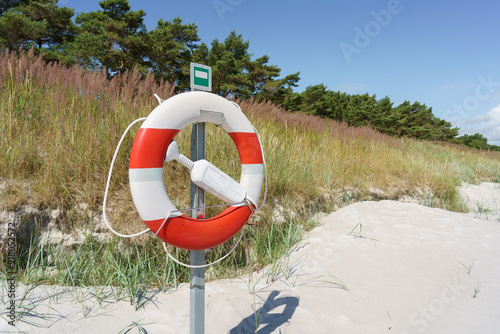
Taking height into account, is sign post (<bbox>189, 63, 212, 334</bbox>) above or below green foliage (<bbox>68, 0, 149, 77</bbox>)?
below

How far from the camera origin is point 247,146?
4.35 ft

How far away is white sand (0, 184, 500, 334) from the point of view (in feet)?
4.59

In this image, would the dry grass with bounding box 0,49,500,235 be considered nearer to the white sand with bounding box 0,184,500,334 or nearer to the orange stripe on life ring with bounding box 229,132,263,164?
the white sand with bounding box 0,184,500,334

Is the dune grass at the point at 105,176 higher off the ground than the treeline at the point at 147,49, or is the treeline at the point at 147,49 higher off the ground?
the treeline at the point at 147,49

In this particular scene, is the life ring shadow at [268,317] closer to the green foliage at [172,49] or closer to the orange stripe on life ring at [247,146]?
the orange stripe on life ring at [247,146]

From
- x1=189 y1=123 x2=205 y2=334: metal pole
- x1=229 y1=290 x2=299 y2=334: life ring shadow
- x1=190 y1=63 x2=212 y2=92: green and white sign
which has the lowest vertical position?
x1=229 y1=290 x2=299 y2=334: life ring shadow

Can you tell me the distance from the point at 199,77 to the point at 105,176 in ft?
4.52

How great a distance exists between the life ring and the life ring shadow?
0.61 metres

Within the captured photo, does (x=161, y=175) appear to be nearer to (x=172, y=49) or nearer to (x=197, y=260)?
(x=197, y=260)

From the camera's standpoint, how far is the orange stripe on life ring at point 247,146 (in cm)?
132

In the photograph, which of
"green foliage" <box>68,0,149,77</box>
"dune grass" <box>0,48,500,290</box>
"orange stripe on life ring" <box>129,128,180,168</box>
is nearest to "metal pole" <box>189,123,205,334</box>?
"orange stripe on life ring" <box>129,128,180,168</box>

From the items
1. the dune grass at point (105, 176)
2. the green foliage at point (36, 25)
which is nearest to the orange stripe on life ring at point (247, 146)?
the dune grass at point (105, 176)

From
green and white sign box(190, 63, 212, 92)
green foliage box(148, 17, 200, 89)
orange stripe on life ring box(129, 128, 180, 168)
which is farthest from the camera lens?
green foliage box(148, 17, 200, 89)

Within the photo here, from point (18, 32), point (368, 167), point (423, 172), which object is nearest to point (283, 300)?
point (368, 167)
